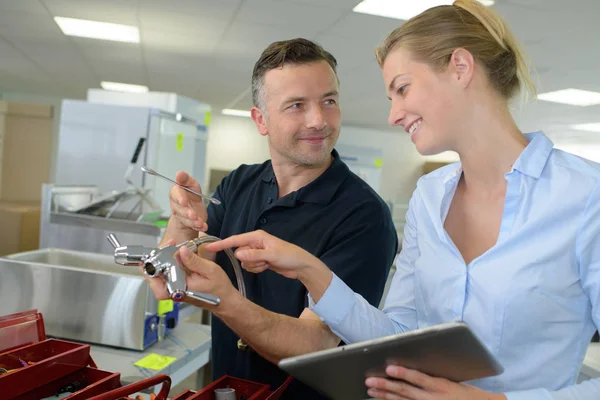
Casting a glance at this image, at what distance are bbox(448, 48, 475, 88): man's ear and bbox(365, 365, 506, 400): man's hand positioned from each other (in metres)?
0.55

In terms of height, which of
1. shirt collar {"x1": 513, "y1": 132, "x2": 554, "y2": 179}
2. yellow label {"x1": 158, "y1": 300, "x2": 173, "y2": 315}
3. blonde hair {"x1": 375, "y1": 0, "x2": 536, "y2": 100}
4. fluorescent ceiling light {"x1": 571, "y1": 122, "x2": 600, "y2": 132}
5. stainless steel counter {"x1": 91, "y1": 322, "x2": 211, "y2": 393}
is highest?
fluorescent ceiling light {"x1": 571, "y1": 122, "x2": 600, "y2": 132}

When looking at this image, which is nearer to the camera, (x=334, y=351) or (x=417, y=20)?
(x=334, y=351)

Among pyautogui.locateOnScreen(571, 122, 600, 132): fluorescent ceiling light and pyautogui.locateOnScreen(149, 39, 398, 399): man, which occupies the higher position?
pyautogui.locateOnScreen(571, 122, 600, 132): fluorescent ceiling light

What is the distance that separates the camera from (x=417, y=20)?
1.07m

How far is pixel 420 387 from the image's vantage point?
0.84 meters

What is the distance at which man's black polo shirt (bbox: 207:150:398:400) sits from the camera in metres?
1.22

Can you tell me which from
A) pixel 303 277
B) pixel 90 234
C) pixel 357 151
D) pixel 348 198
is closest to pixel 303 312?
pixel 303 277

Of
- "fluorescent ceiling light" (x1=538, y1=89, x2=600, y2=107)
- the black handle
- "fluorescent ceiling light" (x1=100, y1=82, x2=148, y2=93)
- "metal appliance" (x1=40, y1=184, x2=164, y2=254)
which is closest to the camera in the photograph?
"metal appliance" (x1=40, y1=184, x2=164, y2=254)

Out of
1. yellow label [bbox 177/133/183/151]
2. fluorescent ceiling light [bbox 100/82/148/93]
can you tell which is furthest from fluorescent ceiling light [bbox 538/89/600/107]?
fluorescent ceiling light [bbox 100/82/148/93]

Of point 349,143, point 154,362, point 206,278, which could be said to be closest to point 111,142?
point 154,362

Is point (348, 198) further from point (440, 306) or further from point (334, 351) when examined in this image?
point (334, 351)

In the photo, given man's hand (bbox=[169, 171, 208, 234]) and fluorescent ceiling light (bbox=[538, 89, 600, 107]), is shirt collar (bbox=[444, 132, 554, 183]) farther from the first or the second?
fluorescent ceiling light (bbox=[538, 89, 600, 107])

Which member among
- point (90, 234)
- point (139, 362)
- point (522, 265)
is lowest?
point (139, 362)

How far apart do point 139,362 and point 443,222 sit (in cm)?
113
